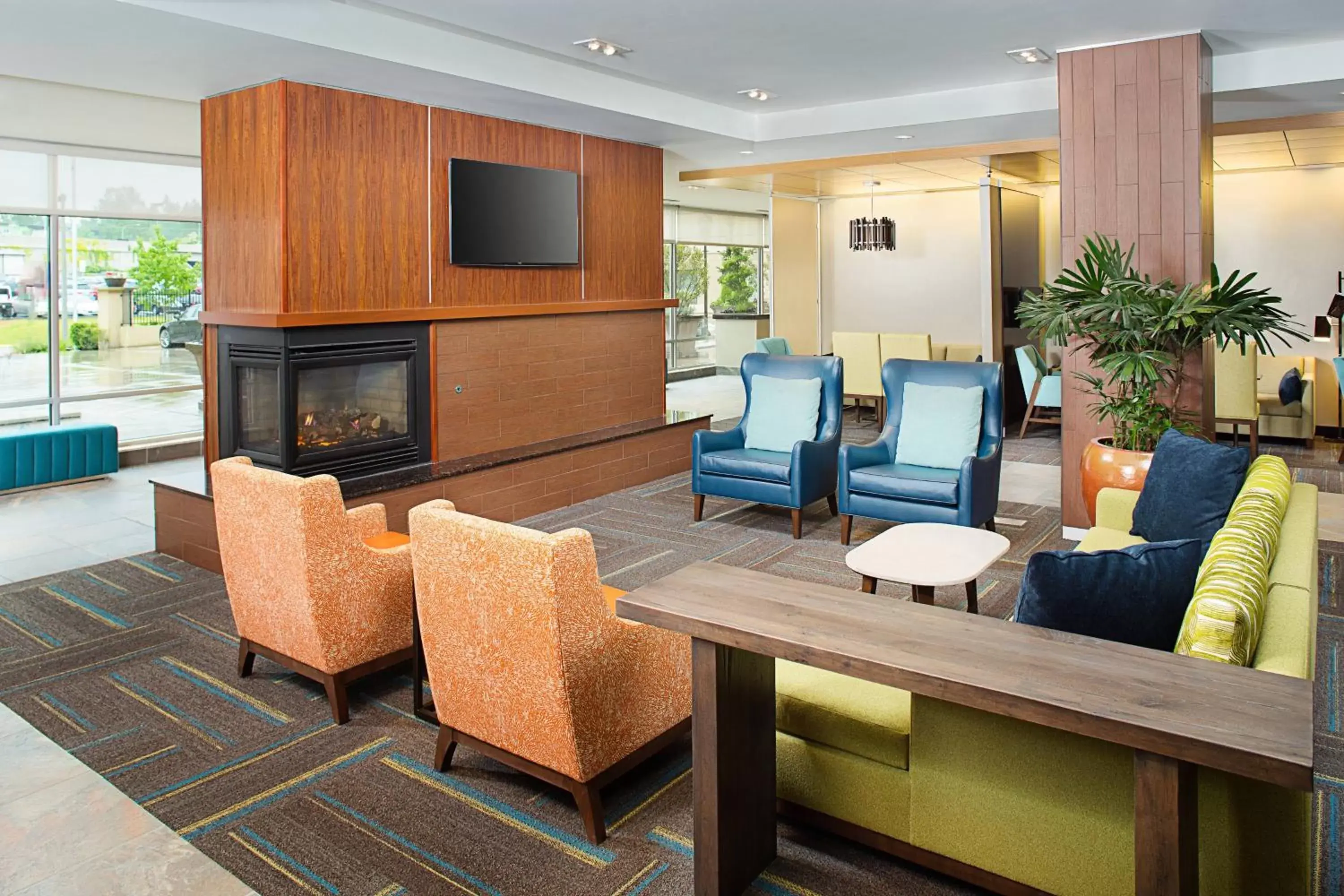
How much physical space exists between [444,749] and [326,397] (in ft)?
10.3

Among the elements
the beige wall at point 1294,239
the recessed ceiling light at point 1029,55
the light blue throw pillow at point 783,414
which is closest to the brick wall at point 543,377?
the light blue throw pillow at point 783,414

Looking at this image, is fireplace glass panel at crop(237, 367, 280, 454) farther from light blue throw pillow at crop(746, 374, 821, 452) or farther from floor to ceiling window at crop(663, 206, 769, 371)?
floor to ceiling window at crop(663, 206, 769, 371)

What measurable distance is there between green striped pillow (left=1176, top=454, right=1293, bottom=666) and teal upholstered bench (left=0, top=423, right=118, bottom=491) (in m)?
7.20

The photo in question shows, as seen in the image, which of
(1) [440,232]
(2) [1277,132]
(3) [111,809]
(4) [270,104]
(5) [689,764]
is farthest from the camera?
(2) [1277,132]

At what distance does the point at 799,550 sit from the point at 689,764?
2495mm

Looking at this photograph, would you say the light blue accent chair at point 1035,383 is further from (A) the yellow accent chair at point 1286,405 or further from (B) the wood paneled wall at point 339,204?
(B) the wood paneled wall at point 339,204

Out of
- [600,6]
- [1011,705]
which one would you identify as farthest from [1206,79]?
[1011,705]

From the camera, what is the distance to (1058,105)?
5828mm

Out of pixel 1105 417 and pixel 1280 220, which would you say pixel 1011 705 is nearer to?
pixel 1105 417

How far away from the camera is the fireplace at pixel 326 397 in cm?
536

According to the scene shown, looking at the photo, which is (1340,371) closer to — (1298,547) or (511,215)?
(1298,547)

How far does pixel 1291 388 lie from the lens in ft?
27.2

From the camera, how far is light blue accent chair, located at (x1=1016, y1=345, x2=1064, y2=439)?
29.5 feet

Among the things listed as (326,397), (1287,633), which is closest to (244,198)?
(326,397)
